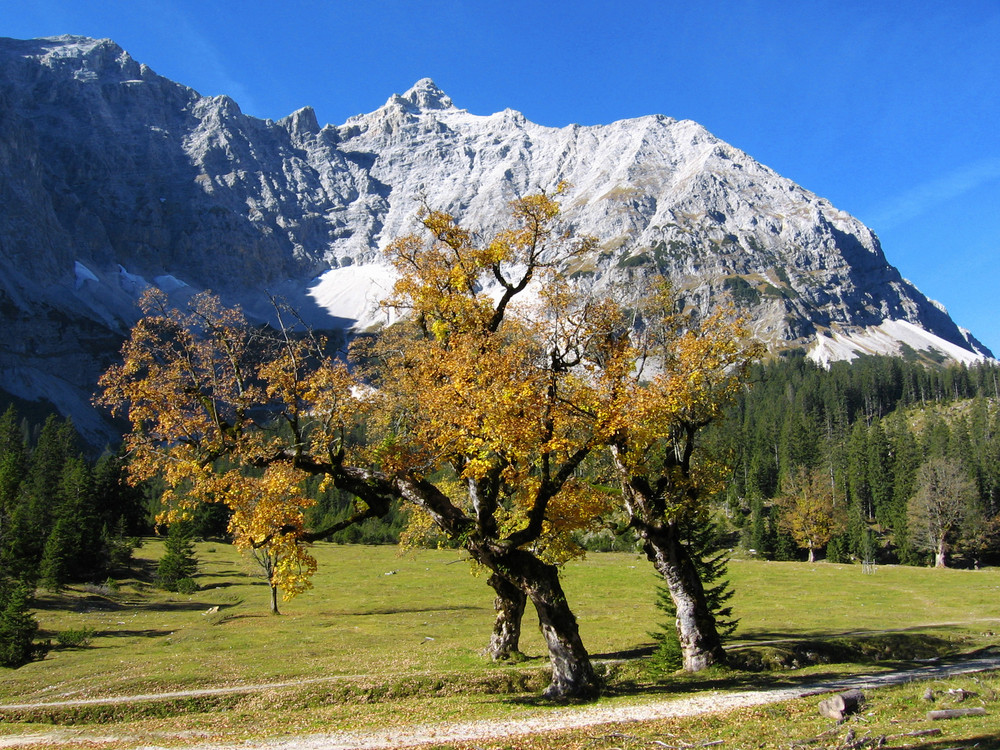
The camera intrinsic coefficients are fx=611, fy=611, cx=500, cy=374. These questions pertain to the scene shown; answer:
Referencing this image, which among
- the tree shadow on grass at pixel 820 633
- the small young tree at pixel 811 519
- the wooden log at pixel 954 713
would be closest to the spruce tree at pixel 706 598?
the tree shadow on grass at pixel 820 633

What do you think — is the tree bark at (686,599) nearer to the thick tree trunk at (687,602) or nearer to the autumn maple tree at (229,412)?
the thick tree trunk at (687,602)

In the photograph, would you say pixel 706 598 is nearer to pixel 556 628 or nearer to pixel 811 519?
pixel 556 628

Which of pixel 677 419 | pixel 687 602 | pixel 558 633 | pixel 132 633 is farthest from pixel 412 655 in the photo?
pixel 132 633

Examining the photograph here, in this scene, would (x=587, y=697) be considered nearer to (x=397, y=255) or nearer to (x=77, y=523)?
(x=397, y=255)

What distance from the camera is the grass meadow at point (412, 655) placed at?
18547 millimetres

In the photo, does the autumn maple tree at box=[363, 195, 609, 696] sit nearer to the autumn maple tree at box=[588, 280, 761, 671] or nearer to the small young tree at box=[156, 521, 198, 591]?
the autumn maple tree at box=[588, 280, 761, 671]

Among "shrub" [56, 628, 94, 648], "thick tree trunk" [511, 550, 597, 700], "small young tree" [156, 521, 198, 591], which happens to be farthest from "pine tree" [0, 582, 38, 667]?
"small young tree" [156, 521, 198, 591]

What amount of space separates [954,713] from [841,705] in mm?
2272

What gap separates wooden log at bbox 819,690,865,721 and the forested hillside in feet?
167

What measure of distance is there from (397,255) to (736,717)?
19.6 meters

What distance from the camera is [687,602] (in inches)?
917

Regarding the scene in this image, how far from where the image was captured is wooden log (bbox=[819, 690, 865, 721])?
48.7 ft

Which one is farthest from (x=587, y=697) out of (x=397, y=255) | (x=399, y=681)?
(x=397, y=255)

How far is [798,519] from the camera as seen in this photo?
106938mm
